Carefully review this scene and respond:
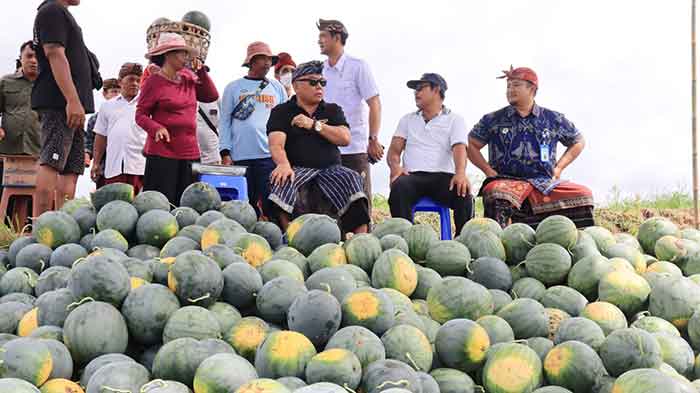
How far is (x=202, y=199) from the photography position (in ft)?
10.5

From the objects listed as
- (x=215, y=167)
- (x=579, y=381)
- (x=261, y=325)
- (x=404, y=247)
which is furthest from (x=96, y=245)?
(x=215, y=167)

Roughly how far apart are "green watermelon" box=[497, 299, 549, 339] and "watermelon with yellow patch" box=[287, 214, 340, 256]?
31.1 inches

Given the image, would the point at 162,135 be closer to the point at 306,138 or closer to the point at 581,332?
the point at 306,138

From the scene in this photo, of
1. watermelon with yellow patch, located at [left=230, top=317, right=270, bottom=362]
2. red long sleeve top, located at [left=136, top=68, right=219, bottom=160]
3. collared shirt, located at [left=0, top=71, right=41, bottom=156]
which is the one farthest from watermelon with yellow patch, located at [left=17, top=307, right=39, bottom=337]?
collared shirt, located at [left=0, top=71, right=41, bottom=156]

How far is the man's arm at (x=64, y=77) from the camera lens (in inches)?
196

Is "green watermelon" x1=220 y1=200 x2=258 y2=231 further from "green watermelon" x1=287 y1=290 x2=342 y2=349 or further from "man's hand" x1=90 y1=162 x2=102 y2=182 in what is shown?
"man's hand" x1=90 y1=162 x2=102 y2=182

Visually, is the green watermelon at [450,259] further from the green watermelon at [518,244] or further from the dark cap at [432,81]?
the dark cap at [432,81]

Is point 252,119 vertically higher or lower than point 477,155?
higher

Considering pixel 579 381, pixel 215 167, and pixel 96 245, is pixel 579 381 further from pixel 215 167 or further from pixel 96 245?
pixel 215 167

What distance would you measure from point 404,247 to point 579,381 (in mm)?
880

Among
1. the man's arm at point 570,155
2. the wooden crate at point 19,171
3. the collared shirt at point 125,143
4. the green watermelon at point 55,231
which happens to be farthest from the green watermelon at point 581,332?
the wooden crate at point 19,171

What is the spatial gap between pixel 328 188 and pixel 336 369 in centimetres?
279

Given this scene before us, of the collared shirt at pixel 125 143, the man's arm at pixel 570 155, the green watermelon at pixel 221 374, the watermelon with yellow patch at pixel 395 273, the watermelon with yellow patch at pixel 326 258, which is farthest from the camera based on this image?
the collared shirt at pixel 125 143

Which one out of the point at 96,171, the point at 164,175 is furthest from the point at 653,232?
the point at 96,171
